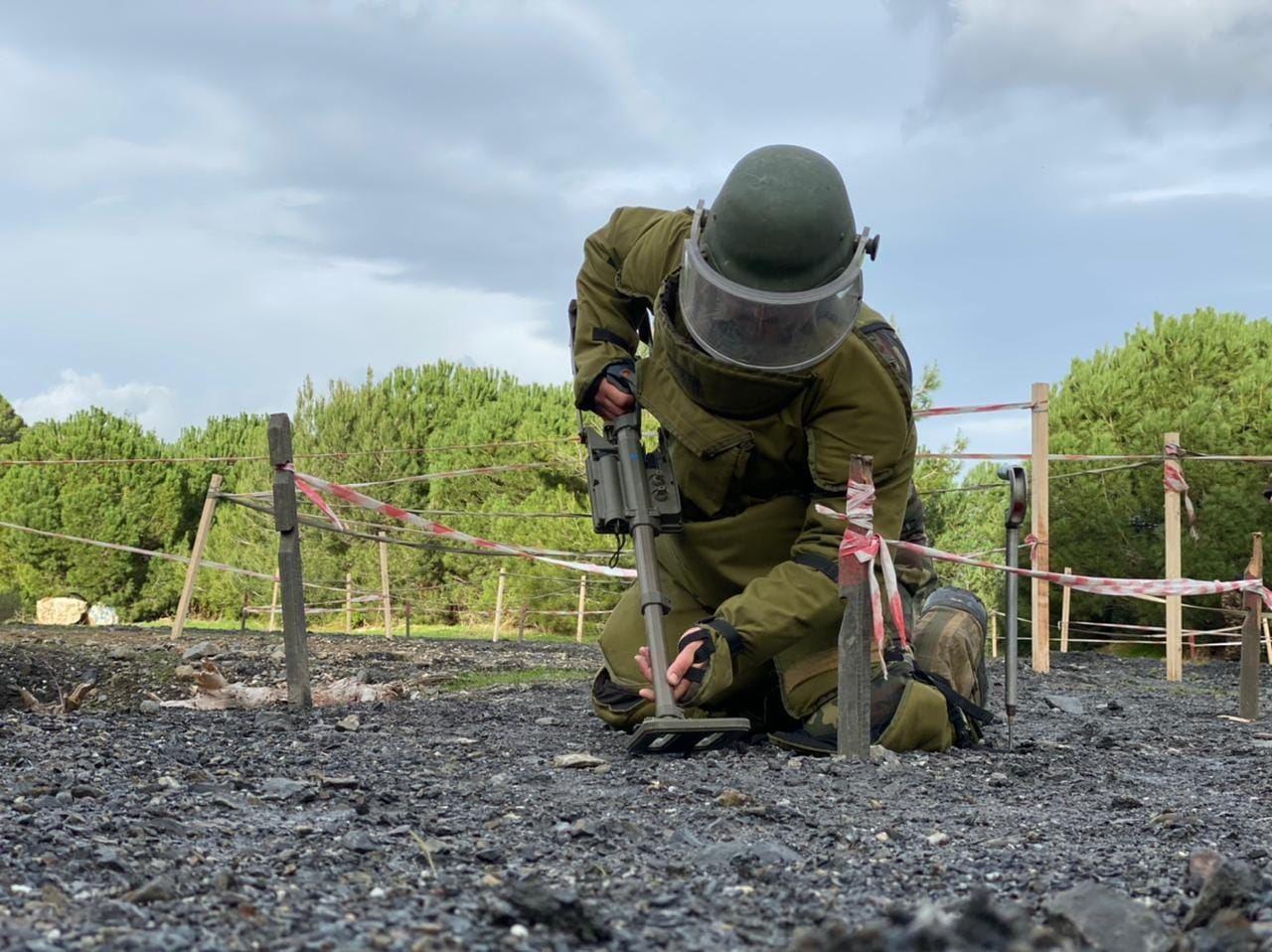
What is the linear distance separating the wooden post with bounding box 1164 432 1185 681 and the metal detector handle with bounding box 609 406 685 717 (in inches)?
235

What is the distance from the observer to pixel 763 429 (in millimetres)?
4129

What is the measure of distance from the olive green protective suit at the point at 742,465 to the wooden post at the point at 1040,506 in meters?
5.29

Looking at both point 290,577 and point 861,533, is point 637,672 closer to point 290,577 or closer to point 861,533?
point 861,533

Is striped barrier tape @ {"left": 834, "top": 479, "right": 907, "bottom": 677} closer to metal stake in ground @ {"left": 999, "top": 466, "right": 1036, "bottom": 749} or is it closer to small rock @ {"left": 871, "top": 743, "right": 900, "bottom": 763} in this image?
small rock @ {"left": 871, "top": 743, "right": 900, "bottom": 763}

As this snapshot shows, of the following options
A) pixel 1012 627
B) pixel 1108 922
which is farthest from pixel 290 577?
pixel 1108 922

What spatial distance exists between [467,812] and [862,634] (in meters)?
1.43

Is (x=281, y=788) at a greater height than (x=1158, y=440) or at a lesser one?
lesser

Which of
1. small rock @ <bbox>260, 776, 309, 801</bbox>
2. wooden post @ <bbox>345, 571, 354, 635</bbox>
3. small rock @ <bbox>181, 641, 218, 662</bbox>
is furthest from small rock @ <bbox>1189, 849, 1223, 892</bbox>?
wooden post @ <bbox>345, 571, 354, 635</bbox>

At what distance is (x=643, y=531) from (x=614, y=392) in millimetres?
472

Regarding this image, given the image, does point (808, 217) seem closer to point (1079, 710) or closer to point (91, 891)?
point (91, 891)

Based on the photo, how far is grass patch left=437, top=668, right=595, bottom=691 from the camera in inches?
279

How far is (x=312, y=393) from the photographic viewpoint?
29.2m

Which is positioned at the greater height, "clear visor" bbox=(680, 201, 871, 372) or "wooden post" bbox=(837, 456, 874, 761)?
"clear visor" bbox=(680, 201, 871, 372)

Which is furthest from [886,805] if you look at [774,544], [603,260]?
[603,260]
